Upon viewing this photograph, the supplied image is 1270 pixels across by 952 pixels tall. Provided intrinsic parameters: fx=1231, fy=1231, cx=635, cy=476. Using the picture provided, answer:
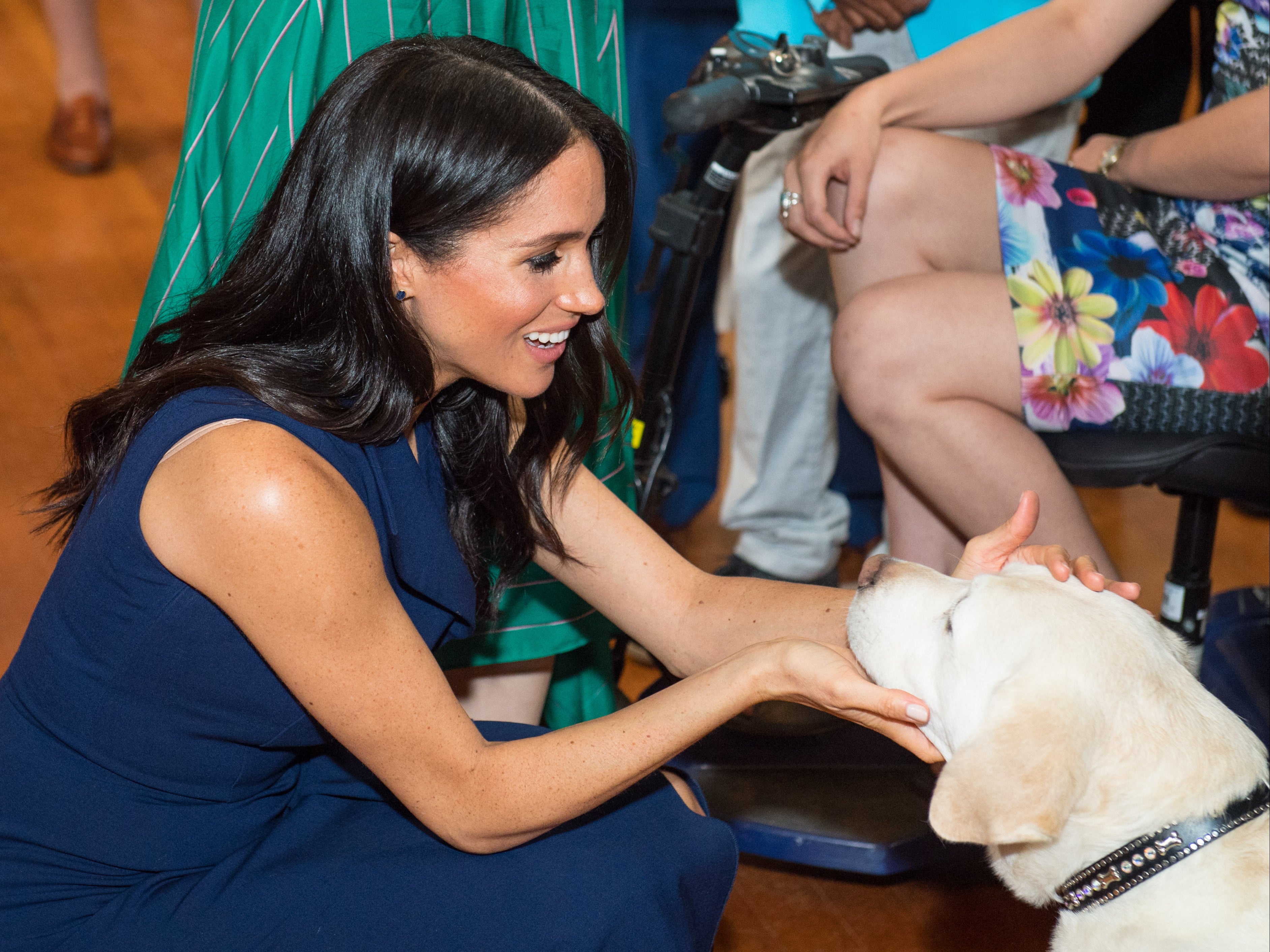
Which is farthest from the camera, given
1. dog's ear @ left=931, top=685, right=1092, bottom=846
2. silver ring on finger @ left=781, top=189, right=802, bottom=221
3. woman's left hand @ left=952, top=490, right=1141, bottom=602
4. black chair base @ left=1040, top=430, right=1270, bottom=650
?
silver ring on finger @ left=781, top=189, right=802, bottom=221

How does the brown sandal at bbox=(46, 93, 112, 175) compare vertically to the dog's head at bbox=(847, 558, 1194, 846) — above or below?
below

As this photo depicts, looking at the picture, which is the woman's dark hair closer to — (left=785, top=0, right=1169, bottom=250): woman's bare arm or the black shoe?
(left=785, top=0, right=1169, bottom=250): woman's bare arm

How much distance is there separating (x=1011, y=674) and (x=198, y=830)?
786mm

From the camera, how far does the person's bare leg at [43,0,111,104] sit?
3912mm

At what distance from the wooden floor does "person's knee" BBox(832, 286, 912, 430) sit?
671mm

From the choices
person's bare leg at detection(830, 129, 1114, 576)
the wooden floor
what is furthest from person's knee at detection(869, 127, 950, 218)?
Result: the wooden floor

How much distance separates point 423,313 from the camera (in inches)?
48.2

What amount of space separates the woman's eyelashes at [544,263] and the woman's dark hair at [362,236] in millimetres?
70

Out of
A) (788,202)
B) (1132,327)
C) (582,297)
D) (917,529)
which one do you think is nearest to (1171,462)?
(1132,327)

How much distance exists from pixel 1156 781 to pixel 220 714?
0.84 meters

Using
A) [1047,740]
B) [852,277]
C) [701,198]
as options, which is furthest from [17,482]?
[1047,740]

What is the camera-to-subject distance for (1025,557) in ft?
4.12

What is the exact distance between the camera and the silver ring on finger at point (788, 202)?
1695 mm

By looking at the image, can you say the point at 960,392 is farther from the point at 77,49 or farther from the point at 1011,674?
the point at 77,49
